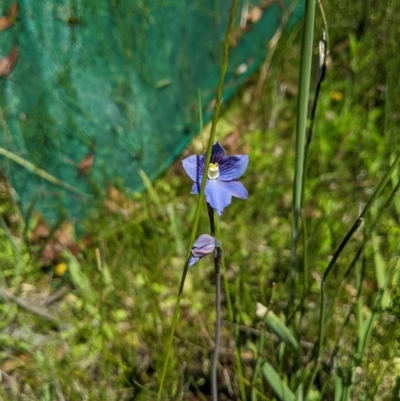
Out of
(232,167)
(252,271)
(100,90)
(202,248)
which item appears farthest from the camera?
(252,271)

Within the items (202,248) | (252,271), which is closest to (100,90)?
(252,271)

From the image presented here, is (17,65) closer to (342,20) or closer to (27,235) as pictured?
(27,235)

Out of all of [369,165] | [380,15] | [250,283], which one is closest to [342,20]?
[380,15]

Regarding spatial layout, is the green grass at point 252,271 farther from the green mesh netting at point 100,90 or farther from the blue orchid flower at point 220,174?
the blue orchid flower at point 220,174

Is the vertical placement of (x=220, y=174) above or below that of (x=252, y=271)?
below

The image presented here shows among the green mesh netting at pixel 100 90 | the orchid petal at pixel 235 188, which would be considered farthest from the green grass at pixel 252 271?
the orchid petal at pixel 235 188

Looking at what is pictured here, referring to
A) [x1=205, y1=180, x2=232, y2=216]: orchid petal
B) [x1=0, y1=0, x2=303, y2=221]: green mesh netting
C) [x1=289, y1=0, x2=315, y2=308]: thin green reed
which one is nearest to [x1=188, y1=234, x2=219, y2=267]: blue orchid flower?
[x1=205, y1=180, x2=232, y2=216]: orchid petal

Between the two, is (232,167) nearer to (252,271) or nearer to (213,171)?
(213,171)
